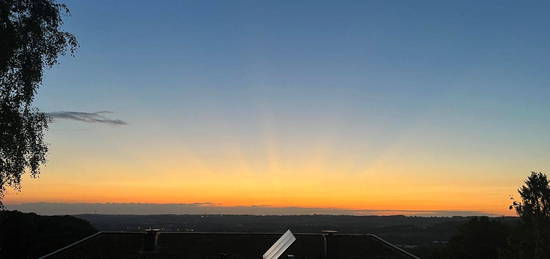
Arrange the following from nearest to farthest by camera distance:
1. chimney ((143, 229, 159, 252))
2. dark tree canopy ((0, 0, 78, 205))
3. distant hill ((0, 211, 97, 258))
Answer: dark tree canopy ((0, 0, 78, 205)) < chimney ((143, 229, 159, 252)) < distant hill ((0, 211, 97, 258))

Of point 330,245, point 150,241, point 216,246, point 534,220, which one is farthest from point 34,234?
point 534,220

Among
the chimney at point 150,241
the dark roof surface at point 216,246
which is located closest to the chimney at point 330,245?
the dark roof surface at point 216,246

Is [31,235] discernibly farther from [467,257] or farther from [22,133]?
[467,257]

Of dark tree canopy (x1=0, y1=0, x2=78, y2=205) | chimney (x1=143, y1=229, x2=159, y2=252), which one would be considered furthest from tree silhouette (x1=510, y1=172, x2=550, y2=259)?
dark tree canopy (x1=0, y1=0, x2=78, y2=205)

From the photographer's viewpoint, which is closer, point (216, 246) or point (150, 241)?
point (150, 241)

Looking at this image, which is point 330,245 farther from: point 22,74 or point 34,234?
point 34,234

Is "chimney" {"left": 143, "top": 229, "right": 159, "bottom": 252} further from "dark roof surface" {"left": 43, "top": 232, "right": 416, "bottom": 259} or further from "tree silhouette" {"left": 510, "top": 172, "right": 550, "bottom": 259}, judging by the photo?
"tree silhouette" {"left": 510, "top": 172, "right": 550, "bottom": 259}

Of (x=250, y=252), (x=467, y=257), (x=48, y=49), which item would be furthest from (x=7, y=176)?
(x=467, y=257)
